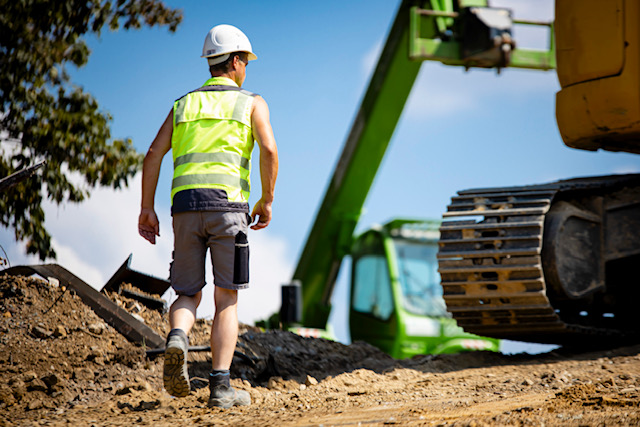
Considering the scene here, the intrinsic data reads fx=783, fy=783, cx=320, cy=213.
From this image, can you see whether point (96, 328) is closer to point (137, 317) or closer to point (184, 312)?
point (137, 317)

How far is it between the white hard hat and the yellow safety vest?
18 cm

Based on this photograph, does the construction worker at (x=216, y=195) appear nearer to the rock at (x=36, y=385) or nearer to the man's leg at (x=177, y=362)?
the man's leg at (x=177, y=362)

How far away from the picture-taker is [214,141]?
3.97 metres

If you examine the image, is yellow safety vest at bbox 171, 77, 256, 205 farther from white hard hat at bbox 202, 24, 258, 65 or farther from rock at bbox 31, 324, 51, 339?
rock at bbox 31, 324, 51, 339

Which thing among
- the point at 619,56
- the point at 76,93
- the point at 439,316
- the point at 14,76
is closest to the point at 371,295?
the point at 439,316

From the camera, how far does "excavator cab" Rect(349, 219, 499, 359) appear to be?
988 centimetres

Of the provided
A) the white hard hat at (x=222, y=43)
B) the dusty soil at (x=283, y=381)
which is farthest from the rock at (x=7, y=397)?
the white hard hat at (x=222, y=43)

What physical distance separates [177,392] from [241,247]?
760mm

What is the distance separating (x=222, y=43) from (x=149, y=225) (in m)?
1.03

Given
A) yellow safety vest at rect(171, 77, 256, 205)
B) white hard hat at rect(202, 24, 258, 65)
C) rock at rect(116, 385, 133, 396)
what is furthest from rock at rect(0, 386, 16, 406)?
white hard hat at rect(202, 24, 258, 65)

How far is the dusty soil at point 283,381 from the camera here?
3.54m

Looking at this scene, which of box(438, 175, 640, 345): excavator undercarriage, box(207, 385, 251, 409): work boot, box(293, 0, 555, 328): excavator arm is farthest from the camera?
box(293, 0, 555, 328): excavator arm

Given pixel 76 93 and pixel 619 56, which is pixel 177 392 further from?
pixel 76 93

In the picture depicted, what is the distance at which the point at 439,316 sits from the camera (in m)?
10.1
